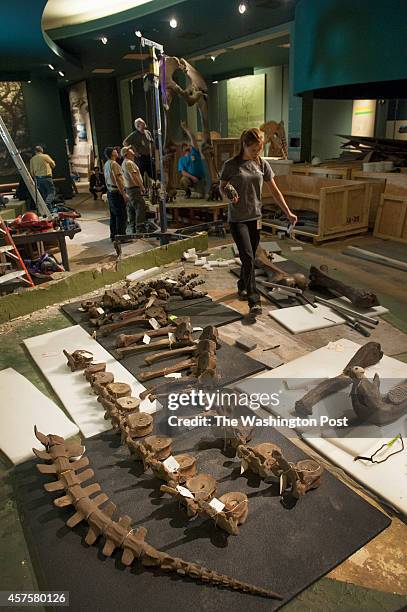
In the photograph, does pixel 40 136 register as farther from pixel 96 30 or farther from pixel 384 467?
pixel 384 467

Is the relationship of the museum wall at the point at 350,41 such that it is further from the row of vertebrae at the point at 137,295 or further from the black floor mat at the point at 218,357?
the black floor mat at the point at 218,357

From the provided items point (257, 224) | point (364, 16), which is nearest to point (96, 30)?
point (364, 16)

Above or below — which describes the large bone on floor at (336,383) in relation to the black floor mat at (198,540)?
above

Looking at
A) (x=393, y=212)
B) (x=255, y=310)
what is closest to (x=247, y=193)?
(x=255, y=310)

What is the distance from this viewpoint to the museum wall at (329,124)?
1277cm

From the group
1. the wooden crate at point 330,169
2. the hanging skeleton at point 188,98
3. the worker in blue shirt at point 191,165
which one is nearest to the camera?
the hanging skeleton at point 188,98

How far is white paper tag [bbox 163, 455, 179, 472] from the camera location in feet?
7.84

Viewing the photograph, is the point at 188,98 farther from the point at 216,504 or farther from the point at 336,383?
the point at 216,504

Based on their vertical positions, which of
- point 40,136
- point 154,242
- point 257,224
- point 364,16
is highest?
point 364,16

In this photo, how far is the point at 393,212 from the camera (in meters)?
7.58

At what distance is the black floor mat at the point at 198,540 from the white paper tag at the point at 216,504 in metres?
0.12

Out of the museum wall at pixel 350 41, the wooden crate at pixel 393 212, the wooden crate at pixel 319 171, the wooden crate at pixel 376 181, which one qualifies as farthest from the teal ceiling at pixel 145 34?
the wooden crate at pixel 393 212

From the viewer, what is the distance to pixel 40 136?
1532cm

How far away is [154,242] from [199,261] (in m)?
2.61
